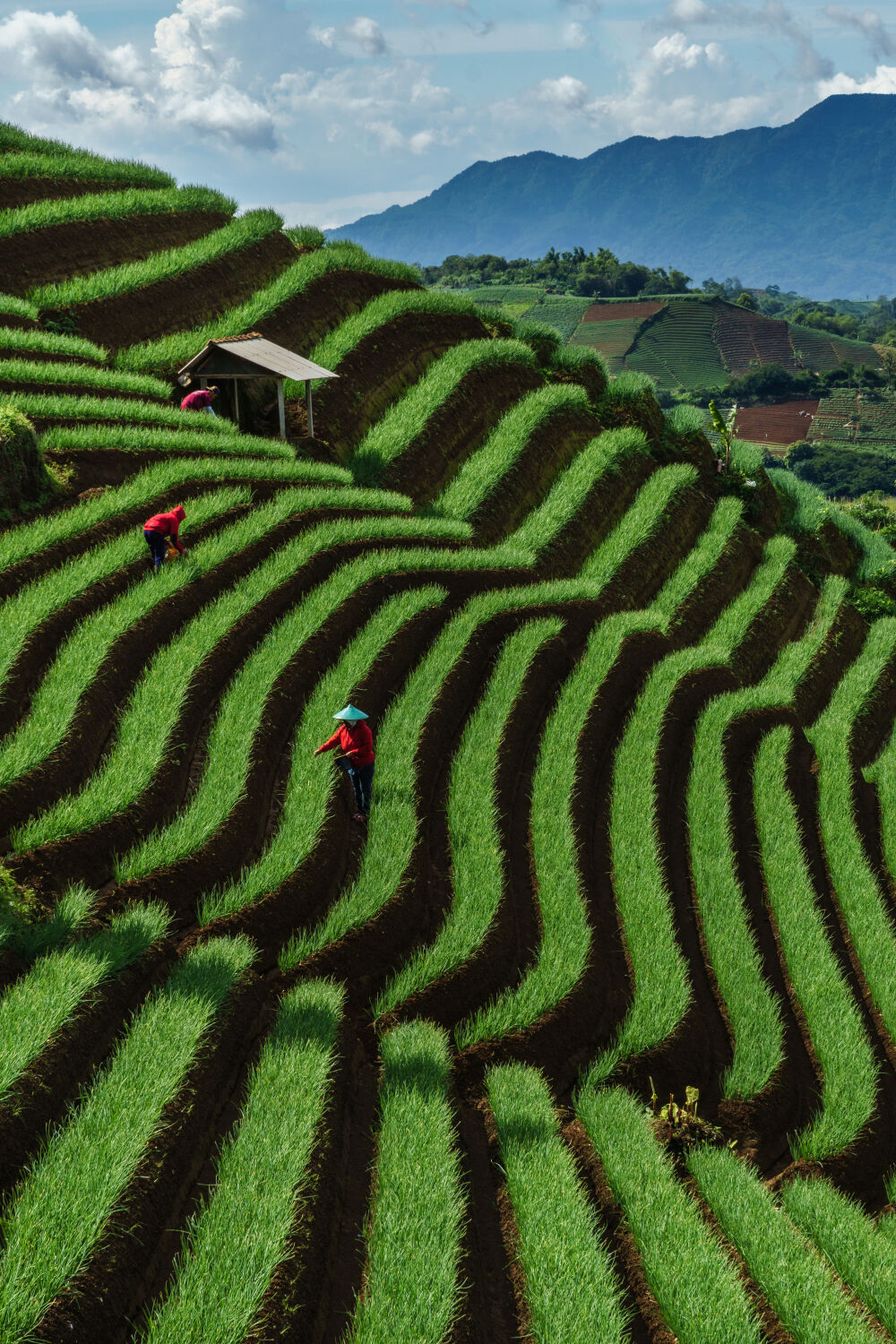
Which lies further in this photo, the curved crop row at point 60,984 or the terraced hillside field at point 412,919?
the curved crop row at point 60,984

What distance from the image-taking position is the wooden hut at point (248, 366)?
16.6 metres

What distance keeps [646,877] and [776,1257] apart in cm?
419

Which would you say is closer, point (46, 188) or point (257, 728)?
point (257, 728)

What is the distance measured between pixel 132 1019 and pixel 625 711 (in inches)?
322

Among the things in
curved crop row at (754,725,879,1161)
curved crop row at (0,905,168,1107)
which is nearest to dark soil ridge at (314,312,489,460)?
curved crop row at (754,725,879,1161)

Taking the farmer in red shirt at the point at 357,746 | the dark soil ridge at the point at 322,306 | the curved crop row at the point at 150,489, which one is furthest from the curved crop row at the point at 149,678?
the dark soil ridge at the point at 322,306

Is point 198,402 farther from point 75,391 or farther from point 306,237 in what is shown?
point 306,237

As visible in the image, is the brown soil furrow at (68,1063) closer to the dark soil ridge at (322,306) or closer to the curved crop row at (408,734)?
the curved crop row at (408,734)

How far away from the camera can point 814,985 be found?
31.4 feet

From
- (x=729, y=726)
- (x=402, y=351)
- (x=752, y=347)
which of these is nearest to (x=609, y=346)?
(x=752, y=347)

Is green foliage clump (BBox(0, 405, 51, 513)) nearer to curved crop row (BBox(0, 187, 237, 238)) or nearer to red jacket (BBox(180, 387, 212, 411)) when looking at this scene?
red jacket (BBox(180, 387, 212, 411))

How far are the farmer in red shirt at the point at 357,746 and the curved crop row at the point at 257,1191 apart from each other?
2.47 m

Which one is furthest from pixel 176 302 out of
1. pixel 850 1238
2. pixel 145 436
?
pixel 850 1238

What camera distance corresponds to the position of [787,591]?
1912cm
